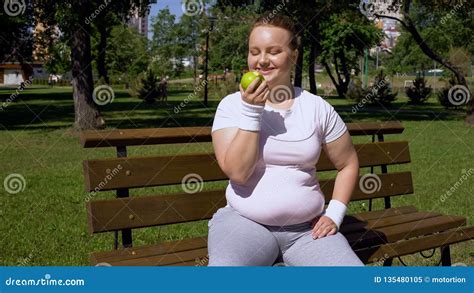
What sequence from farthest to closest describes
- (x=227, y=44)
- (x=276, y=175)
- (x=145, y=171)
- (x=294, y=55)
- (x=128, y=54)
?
(x=128, y=54) < (x=227, y=44) < (x=145, y=171) < (x=294, y=55) < (x=276, y=175)

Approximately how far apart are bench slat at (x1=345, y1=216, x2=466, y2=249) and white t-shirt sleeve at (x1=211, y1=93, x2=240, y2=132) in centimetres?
113

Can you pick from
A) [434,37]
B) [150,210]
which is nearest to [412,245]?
[150,210]

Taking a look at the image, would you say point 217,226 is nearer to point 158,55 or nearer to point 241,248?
point 241,248

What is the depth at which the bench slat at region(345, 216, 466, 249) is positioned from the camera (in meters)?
3.72

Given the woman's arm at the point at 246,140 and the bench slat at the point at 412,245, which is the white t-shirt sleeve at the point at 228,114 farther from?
the bench slat at the point at 412,245

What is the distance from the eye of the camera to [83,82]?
18.0m

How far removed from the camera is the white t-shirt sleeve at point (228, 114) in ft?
9.81

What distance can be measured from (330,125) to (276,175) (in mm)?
433

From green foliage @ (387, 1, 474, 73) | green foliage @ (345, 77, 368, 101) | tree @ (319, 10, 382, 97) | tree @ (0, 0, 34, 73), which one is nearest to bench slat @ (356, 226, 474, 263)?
green foliage @ (387, 1, 474, 73)

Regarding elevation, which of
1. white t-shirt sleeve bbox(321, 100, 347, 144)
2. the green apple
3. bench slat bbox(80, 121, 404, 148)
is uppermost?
the green apple

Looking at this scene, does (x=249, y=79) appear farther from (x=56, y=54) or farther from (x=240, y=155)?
(x=56, y=54)

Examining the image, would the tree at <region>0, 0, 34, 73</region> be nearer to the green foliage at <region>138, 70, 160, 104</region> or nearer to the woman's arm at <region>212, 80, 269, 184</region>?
the green foliage at <region>138, 70, 160, 104</region>

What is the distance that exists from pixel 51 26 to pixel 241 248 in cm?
1951

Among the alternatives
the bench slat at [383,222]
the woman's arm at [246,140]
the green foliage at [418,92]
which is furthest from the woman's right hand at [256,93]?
the green foliage at [418,92]
